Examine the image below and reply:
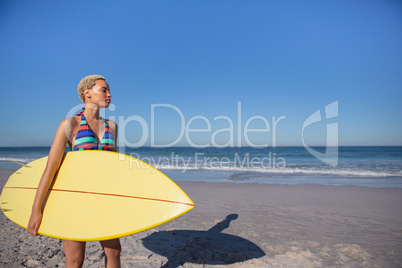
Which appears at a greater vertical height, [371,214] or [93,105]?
[93,105]

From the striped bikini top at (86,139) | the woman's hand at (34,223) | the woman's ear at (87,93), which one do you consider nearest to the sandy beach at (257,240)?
the woman's hand at (34,223)

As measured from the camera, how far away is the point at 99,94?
5.30 ft

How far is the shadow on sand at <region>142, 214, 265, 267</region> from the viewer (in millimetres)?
2605

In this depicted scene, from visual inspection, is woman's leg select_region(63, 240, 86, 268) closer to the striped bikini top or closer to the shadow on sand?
the striped bikini top

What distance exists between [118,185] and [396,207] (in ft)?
18.8

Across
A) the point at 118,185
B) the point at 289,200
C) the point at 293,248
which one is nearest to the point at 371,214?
the point at 289,200

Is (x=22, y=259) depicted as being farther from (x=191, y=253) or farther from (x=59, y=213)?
(x=191, y=253)

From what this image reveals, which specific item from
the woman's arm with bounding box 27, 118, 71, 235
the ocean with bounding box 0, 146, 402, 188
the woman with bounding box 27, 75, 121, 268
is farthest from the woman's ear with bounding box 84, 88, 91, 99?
the ocean with bounding box 0, 146, 402, 188

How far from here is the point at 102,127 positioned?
163cm

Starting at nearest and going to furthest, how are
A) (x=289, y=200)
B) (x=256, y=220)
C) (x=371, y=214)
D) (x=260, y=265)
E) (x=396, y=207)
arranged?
(x=260, y=265) < (x=256, y=220) < (x=371, y=214) < (x=396, y=207) < (x=289, y=200)

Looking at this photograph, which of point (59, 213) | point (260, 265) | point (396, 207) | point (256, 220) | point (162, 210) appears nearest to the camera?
point (59, 213)

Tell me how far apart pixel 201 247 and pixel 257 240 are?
786 millimetres

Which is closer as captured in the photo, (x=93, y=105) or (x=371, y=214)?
(x=93, y=105)

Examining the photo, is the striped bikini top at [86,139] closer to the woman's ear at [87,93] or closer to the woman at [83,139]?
the woman at [83,139]
